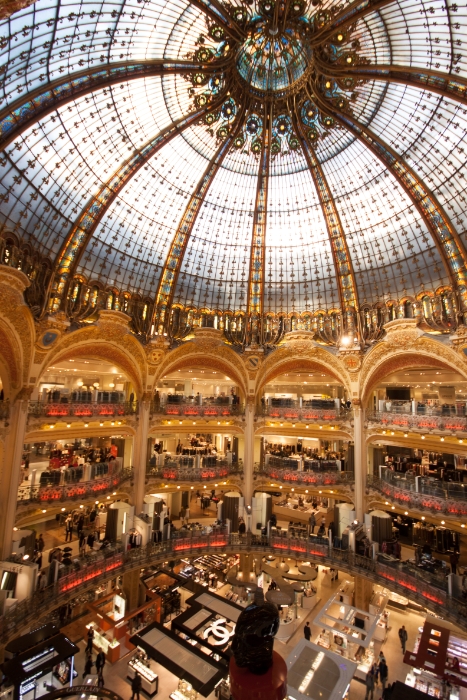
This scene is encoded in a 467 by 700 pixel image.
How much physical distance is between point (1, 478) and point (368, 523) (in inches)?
965

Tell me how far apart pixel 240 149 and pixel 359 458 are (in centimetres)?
2413

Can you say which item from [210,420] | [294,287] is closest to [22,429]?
[210,420]

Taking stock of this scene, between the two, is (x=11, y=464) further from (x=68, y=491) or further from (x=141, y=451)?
(x=141, y=451)

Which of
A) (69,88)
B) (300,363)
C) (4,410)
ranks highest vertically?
(69,88)

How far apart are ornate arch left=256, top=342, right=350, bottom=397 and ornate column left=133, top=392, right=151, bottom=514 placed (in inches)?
374

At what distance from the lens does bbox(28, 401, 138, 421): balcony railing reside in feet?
80.8

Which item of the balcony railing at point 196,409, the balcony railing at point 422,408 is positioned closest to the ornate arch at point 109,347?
the balcony railing at point 196,409

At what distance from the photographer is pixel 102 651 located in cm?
2336

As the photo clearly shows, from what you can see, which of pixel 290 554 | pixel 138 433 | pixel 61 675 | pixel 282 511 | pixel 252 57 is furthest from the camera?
pixel 282 511

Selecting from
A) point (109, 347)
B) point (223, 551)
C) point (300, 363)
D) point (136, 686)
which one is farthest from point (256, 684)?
point (300, 363)

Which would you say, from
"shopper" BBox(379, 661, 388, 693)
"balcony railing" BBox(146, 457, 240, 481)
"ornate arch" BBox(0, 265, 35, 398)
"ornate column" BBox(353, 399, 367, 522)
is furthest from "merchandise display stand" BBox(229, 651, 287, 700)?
"ornate column" BBox(353, 399, 367, 522)

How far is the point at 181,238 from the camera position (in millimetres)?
31031

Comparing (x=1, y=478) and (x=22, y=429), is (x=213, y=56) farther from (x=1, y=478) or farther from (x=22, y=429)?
(x=1, y=478)

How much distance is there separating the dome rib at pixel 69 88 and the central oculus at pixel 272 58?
2.68 m
